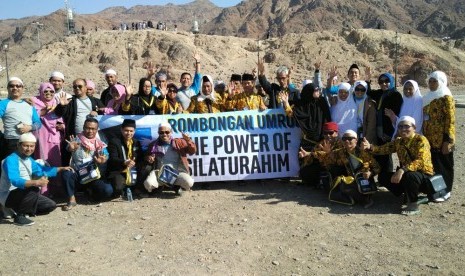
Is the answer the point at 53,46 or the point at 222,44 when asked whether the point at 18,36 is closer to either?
the point at 53,46

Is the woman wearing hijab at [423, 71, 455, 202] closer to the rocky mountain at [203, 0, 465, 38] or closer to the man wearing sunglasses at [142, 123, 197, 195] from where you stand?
the man wearing sunglasses at [142, 123, 197, 195]

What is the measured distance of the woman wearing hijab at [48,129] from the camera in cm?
596

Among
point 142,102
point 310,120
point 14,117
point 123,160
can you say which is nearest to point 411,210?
point 310,120

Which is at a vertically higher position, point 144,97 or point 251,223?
point 144,97

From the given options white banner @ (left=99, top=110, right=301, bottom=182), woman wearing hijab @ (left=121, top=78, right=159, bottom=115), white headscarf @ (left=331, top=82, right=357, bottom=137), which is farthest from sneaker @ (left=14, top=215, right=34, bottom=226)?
white headscarf @ (left=331, top=82, right=357, bottom=137)

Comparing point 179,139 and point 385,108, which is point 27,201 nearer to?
point 179,139

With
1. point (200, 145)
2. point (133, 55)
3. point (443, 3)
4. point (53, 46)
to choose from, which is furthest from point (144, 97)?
point (443, 3)

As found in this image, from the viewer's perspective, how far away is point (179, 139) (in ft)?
20.3

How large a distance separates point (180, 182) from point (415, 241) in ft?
10.7

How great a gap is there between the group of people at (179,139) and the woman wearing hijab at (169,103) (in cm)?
2

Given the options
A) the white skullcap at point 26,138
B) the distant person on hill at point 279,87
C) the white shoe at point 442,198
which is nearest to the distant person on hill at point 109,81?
the white skullcap at point 26,138

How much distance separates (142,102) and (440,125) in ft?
14.6

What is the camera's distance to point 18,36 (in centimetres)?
10294

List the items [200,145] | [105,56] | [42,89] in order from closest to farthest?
[42,89], [200,145], [105,56]
